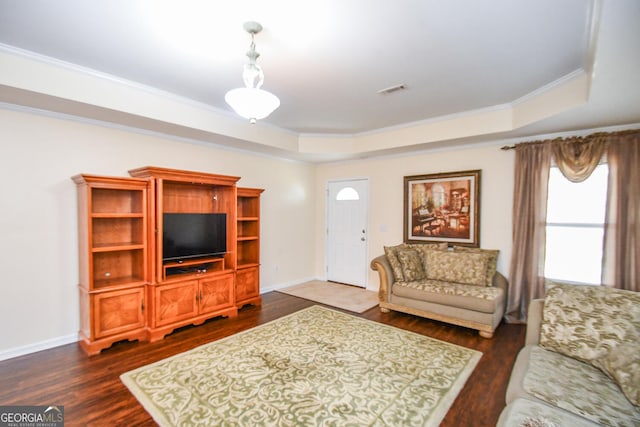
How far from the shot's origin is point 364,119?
4.23m

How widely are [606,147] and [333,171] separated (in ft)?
13.2

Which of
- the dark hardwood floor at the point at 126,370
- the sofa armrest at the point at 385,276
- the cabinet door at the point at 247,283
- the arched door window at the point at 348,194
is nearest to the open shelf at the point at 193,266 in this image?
the cabinet door at the point at 247,283

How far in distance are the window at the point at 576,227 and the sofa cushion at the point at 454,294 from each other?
870 millimetres

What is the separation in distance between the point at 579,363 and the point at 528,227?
2.29 m

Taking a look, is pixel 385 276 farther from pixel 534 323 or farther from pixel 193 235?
pixel 193 235

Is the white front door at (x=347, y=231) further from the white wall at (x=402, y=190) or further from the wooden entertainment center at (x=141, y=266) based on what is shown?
the wooden entertainment center at (x=141, y=266)

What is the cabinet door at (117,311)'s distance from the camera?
297 cm

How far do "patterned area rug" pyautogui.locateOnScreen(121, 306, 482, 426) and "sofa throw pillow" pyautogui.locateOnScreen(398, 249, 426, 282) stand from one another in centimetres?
92

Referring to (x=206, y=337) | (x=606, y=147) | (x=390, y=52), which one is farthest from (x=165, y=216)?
(x=606, y=147)

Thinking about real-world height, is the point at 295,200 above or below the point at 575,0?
below

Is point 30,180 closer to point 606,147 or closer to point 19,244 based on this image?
point 19,244

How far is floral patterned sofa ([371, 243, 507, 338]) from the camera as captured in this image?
3496 millimetres

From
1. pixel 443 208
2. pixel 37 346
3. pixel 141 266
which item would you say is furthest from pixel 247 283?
pixel 443 208

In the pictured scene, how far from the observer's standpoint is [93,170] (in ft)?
10.8
